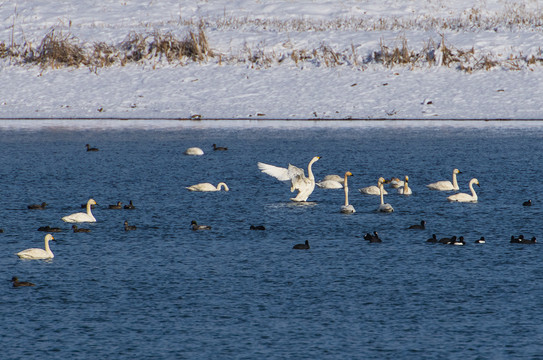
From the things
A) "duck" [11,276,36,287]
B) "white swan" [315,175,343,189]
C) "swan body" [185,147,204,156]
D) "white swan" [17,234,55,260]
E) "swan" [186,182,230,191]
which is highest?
"duck" [11,276,36,287]

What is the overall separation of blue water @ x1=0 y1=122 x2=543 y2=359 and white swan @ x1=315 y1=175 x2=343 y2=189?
374mm

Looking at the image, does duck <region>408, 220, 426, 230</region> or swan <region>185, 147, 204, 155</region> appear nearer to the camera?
duck <region>408, 220, 426, 230</region>

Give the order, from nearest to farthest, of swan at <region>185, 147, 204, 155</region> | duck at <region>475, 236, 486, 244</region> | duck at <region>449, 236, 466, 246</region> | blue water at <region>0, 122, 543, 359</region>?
blue water at <region>0, 122, 543, 359</region> → duck at <region>449, 236, 466, 246</region> → duck at <region>475, 236, 486, 244</region> → swan at <region>185, 147, 204, 155</region>

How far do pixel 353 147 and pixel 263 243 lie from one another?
21.0m

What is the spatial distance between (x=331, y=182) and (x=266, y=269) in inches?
508

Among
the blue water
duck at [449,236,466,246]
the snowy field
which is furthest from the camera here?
the snowy field

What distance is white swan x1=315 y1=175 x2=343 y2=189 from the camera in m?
34.0

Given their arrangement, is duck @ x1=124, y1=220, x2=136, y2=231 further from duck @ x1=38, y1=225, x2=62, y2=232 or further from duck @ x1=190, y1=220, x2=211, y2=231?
duck @ x1=38, y1=225, x2=62, y2=232

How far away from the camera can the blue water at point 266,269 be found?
1652 cm

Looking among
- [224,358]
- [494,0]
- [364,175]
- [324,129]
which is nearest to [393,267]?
[224,358]

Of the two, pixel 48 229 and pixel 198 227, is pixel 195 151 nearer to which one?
pixel 198 227

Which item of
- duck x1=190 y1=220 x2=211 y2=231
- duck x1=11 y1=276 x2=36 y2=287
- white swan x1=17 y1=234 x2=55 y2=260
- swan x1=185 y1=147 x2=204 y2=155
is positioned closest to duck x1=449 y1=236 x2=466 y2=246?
duck x1=190 y1=220 x2=211 y2=231

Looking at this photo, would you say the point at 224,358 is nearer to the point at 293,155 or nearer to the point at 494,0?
the point at 293,155

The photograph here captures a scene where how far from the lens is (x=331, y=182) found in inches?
1342
